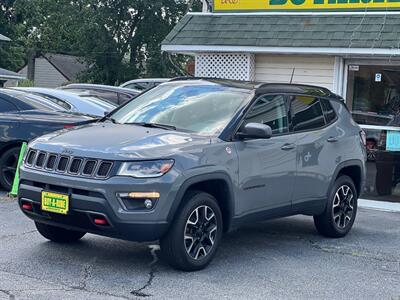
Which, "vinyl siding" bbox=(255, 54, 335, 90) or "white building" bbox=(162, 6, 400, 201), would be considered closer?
"white building" bbox=(162, 6, 400, 201)

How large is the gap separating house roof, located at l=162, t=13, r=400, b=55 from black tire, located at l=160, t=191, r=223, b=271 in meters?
5.90

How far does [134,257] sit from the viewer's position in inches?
258

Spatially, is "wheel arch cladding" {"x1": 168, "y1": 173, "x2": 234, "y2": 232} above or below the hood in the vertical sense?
below

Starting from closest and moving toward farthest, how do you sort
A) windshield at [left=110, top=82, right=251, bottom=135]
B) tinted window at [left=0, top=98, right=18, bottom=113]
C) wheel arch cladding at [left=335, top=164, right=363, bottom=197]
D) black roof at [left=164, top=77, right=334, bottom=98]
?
windshield at [left=110, top=82, right=251, bottom=135]
black roof at [left=164, top=77, right=334, bottom=98]
wheel arch cladding at [left=335, top=164, right=363, bottom=197]
tinted window at [left=0, top=98, right=18, bottom=113]

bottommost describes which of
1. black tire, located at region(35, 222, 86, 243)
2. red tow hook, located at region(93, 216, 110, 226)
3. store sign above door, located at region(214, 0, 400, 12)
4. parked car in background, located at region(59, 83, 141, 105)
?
black tire, located at region(35, 222, 86, 243)

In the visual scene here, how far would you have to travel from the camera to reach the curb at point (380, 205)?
34.6 ft

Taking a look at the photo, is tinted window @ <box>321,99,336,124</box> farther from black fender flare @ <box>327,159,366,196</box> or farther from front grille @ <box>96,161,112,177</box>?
front grille @ <box>96,161,112,177</box>

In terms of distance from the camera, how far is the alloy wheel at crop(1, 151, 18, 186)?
32.4 ft

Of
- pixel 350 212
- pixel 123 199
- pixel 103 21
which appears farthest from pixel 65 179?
pixel 103 21

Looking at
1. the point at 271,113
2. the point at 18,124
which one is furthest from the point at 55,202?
the point at 18,124

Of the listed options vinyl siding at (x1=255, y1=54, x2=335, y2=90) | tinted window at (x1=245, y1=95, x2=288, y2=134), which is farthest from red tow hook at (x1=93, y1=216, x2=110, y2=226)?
vinyl siding at (x1=255, y1=54, x2=335, y2=90)

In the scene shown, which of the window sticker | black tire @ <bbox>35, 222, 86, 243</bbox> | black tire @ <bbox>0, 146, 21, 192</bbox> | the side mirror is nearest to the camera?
the side mirror

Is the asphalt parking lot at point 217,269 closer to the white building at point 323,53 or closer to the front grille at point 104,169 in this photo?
the front grille at point 104,169

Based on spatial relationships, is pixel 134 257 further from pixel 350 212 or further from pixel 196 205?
pixel 350 212
